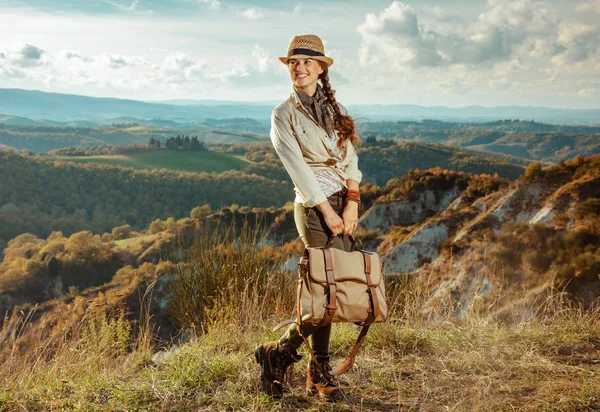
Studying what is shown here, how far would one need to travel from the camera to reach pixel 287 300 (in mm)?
4145

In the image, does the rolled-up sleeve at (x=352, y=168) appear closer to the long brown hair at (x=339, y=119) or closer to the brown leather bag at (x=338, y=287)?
the long brown hair at (x=339, y=119)

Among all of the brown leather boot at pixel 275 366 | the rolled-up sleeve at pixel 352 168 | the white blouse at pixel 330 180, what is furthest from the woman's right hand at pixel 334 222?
the brown leather boot at pixel 275 366

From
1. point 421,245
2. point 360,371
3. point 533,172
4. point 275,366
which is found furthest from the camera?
point 421,245

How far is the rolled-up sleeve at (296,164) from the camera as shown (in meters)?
2.26

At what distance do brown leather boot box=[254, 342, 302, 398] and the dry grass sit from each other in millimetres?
62

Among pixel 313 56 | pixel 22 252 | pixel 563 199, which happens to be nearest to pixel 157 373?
pixel 313 56

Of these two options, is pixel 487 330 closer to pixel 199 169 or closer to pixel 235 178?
pixel 235 178

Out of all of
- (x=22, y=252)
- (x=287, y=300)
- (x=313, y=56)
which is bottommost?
(x=22, y=252)

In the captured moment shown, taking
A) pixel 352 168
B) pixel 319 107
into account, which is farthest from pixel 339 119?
pixel 352 168

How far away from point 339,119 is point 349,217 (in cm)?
52

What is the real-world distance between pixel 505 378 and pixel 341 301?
1.23 m

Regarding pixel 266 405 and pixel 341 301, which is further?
pixel 266 405

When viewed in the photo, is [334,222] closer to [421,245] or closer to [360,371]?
[360,371]

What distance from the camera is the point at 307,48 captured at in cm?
235
